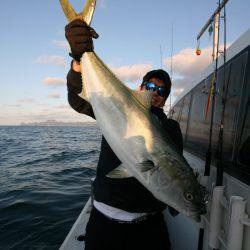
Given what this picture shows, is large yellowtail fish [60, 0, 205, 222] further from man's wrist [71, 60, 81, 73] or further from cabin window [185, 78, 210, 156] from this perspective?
cabin window [185, 78, 210, 156]

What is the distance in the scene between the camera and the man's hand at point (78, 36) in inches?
111

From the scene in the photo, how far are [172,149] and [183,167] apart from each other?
0.17 meters

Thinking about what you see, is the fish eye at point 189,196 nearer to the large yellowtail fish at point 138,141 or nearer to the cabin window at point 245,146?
the large yellowtail fish at point 138,141

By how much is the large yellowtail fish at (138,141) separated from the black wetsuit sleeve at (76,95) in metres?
0.14

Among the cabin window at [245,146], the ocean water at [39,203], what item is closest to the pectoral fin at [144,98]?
the cabin window at [245,146]

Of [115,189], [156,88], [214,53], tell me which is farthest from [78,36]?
[214,53]

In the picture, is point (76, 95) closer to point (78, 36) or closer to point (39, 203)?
point (78, 36)

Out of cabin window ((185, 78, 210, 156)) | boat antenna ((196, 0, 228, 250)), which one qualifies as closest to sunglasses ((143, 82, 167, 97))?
boat antenna ((196, 0, 228, 250))

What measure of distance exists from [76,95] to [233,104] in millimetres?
1677

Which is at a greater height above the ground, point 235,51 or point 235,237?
point 235,51

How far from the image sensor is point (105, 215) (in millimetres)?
3025

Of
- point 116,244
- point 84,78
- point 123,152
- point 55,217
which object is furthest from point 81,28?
point 55,217

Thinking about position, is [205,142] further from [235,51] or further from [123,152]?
[123,152]

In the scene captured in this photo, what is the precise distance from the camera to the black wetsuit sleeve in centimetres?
297
